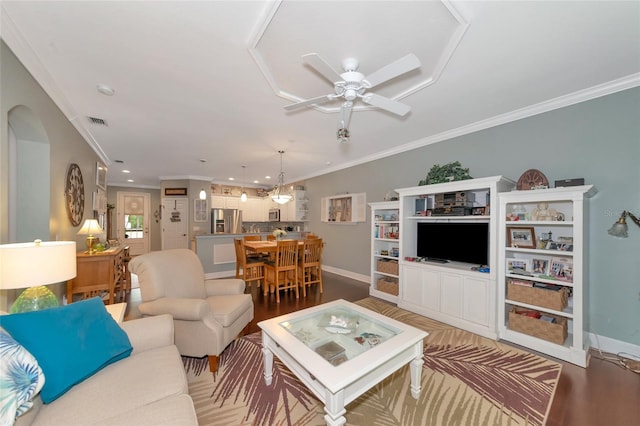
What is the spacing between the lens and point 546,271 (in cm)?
266

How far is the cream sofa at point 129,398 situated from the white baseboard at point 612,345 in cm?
364

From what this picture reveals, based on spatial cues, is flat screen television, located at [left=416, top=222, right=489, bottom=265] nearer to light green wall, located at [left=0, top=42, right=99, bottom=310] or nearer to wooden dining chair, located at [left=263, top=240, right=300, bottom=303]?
wooden dining chair, located at [left=263, top=240, right=300, bottom=303]

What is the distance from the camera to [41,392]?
3.80 feet

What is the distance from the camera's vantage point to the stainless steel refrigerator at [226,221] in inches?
281

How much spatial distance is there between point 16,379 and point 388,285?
3.93 meters

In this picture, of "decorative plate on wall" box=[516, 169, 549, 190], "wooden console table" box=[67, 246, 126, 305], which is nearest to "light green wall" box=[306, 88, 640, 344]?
"decorative plate on wall" box=[516, 169, 549, 190]

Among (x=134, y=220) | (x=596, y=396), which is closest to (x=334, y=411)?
(x=596, y=396)

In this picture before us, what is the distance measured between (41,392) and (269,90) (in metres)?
2.54

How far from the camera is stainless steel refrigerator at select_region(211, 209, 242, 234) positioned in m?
7.14

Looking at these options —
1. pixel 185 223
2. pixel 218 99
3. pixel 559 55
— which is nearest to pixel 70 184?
pixel 218 99

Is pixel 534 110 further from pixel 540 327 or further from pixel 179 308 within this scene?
pixel 179 308

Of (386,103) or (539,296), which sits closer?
(386,103)

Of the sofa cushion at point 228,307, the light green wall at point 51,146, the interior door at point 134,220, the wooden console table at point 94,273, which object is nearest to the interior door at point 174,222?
the interior door at point 134,220

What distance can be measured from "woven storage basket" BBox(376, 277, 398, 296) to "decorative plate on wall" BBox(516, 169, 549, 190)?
2.17 metres
